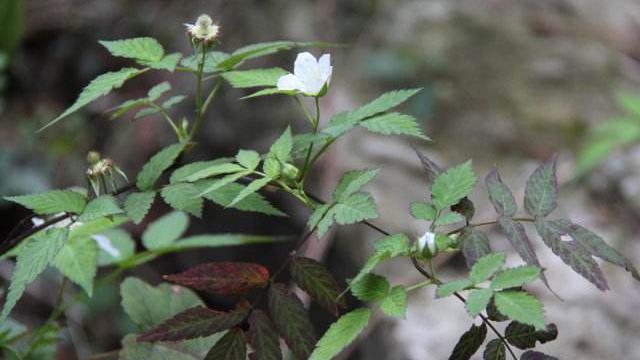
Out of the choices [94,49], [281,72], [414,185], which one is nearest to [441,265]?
[414,185]

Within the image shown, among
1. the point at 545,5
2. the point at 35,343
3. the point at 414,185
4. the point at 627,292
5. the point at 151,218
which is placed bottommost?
the point at 151,218

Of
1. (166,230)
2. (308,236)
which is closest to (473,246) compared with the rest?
(308,236)

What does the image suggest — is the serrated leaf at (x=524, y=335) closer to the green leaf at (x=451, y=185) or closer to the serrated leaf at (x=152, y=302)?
the green leaf at (x=451, y=185)

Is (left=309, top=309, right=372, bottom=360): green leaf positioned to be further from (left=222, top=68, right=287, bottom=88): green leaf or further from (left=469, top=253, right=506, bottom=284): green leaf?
(left=222, top=68, right=287, bottom=88): green leaf

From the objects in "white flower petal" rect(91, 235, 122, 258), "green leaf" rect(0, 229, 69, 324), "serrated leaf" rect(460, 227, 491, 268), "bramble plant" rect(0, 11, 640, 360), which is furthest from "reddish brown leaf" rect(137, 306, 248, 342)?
"white flower petal" rect(91, 235, 122, 258)

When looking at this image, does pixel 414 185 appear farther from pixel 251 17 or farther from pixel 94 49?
pixel 94 49

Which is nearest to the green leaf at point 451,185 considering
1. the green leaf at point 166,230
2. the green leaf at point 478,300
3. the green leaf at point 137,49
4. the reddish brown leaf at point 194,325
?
the green leaf at point 478,300

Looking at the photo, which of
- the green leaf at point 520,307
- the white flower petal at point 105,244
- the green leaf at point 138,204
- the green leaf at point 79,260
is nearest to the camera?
the green leaf at point 520,307
